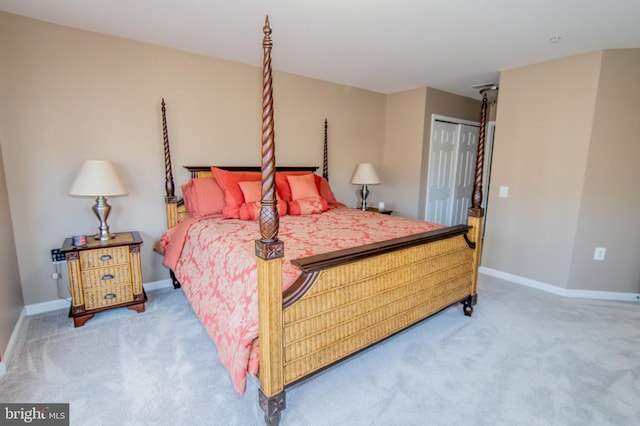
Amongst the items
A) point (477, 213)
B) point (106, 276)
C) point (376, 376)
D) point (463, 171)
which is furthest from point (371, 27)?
point (463, 171)

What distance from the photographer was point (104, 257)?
2516 millimetres

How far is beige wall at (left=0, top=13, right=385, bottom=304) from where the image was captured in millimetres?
2445

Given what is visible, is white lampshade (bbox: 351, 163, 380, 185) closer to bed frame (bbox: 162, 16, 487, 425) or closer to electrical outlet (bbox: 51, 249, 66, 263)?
bed frame (bbox: 162, 16, 487, 425)

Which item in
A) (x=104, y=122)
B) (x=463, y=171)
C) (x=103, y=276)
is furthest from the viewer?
(x=463, y=171)

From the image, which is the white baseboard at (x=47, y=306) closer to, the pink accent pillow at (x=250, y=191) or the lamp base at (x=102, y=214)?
the lamp base at (x=102, y=214)

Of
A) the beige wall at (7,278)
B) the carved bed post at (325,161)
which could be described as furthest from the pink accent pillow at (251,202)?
the beige wall at (7,278)

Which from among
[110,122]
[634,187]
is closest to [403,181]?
[634,187]

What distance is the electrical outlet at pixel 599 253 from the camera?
123 inches

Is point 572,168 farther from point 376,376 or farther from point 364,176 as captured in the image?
point 376,376

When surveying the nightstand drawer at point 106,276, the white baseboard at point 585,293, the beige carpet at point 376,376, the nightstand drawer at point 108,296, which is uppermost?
the nightstand drawer at point 106,276

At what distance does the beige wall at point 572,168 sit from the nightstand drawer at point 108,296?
3.94 m

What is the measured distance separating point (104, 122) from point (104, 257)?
3.89 feet

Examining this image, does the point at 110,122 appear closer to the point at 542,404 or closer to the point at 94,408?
the point at 94,408

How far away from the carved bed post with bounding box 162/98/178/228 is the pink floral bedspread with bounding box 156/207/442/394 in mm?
180
